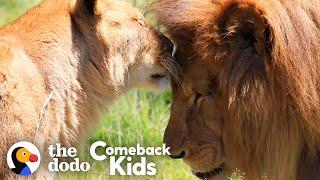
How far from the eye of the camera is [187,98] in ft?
10.1

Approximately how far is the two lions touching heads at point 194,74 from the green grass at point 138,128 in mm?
446

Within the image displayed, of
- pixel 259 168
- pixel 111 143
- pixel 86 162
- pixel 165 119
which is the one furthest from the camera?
pixel 165 119

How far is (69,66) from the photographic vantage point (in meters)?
3.15

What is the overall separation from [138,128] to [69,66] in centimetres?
156

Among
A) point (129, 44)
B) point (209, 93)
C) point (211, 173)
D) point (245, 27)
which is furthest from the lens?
point (129, 44)

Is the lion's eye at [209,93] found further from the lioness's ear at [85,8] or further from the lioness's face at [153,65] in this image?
the lioness's ear at [85,8]

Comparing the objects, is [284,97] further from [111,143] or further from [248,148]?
[111,143]

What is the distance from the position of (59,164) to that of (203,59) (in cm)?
72

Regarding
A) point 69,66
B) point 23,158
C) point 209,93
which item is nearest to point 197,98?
point 209,93

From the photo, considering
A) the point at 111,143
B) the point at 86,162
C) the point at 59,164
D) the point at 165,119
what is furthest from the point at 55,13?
the point at 165,119

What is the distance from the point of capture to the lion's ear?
2.76m

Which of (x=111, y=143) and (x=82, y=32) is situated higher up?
(x=82, y=32)

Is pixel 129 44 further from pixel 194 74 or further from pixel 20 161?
pixel 20 161

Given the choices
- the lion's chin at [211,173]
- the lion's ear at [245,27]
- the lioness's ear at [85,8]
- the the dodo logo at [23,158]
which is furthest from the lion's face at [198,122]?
the the dodo logo at [23,158]
